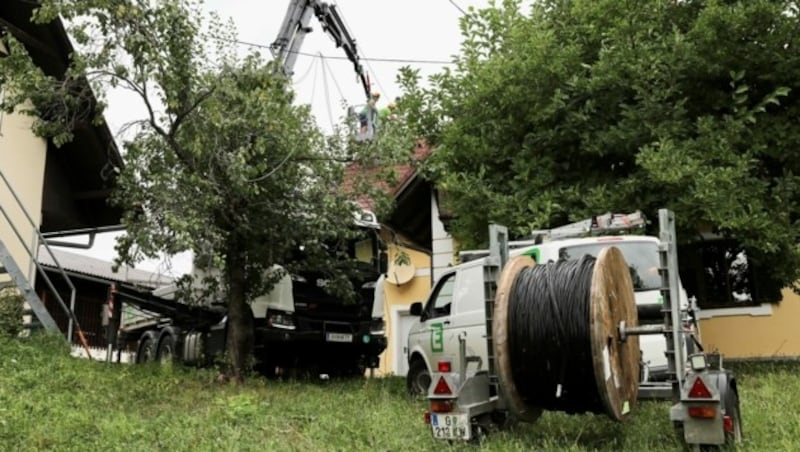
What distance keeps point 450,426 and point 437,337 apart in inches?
155

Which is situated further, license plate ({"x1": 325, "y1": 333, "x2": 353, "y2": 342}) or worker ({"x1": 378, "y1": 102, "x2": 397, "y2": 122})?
license plate ({"x1": 325, "y1": 333, "x2": 353, "y2": 342})

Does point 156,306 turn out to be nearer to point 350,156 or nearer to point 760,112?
point 350,156

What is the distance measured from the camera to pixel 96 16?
8945mm

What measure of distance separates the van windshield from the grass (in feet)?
4.66

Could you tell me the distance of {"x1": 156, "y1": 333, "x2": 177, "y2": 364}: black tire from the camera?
1484 centimetres

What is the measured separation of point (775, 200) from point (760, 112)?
1.38 meters

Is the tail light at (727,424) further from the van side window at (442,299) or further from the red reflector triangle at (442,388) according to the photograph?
the van side window at (442,299)

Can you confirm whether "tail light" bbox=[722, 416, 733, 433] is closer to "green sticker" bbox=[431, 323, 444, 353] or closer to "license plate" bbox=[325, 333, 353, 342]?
"green sticker" bbox=[431, 323, 444, 353]

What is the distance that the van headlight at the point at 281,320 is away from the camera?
38.5ft

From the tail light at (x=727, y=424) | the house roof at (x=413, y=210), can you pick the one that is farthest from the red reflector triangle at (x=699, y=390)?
the house roof at (x=413, y=210)

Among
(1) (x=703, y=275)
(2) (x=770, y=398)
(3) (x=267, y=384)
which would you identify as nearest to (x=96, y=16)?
(3) (x=267, y=384)

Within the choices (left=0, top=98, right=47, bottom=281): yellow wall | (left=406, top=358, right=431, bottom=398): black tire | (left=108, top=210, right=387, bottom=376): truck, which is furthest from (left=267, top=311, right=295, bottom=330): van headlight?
(left=0, top=98, right=47, bottom=281): yellow wall

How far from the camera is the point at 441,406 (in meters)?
5.73

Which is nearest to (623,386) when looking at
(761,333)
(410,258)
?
(761,333)
